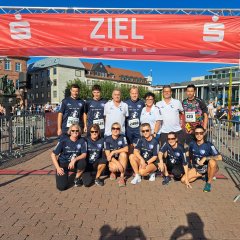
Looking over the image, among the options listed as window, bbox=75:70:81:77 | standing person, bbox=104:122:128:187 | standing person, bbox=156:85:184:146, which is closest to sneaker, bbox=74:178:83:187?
standing person, bbox=104:122:128:187

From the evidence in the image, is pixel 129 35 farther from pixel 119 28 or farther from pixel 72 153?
pixel 72 153

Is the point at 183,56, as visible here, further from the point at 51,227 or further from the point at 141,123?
the point at 51,227

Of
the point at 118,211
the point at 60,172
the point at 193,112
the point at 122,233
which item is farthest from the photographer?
the point at 193,112

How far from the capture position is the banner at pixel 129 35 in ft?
17.4

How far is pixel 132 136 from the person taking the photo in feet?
19.4

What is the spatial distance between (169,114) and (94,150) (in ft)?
5.83

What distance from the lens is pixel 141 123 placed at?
5875mm

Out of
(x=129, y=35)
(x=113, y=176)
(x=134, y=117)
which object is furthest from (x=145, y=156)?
(x=129, y=35)

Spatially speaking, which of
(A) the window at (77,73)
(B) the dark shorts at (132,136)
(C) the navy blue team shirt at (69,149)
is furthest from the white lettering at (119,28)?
(A) the window at (77,73)

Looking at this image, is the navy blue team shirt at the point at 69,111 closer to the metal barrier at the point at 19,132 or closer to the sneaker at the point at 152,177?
the sneaker at the point at 152,177

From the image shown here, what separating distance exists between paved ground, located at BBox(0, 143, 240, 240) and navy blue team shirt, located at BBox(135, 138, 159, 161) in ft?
1.81

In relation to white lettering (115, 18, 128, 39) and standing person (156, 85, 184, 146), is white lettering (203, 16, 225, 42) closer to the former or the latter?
standing person (156, 85, 184, 146)

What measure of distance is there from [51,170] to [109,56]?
10.2ft

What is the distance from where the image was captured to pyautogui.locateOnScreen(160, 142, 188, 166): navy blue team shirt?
17.1ft
